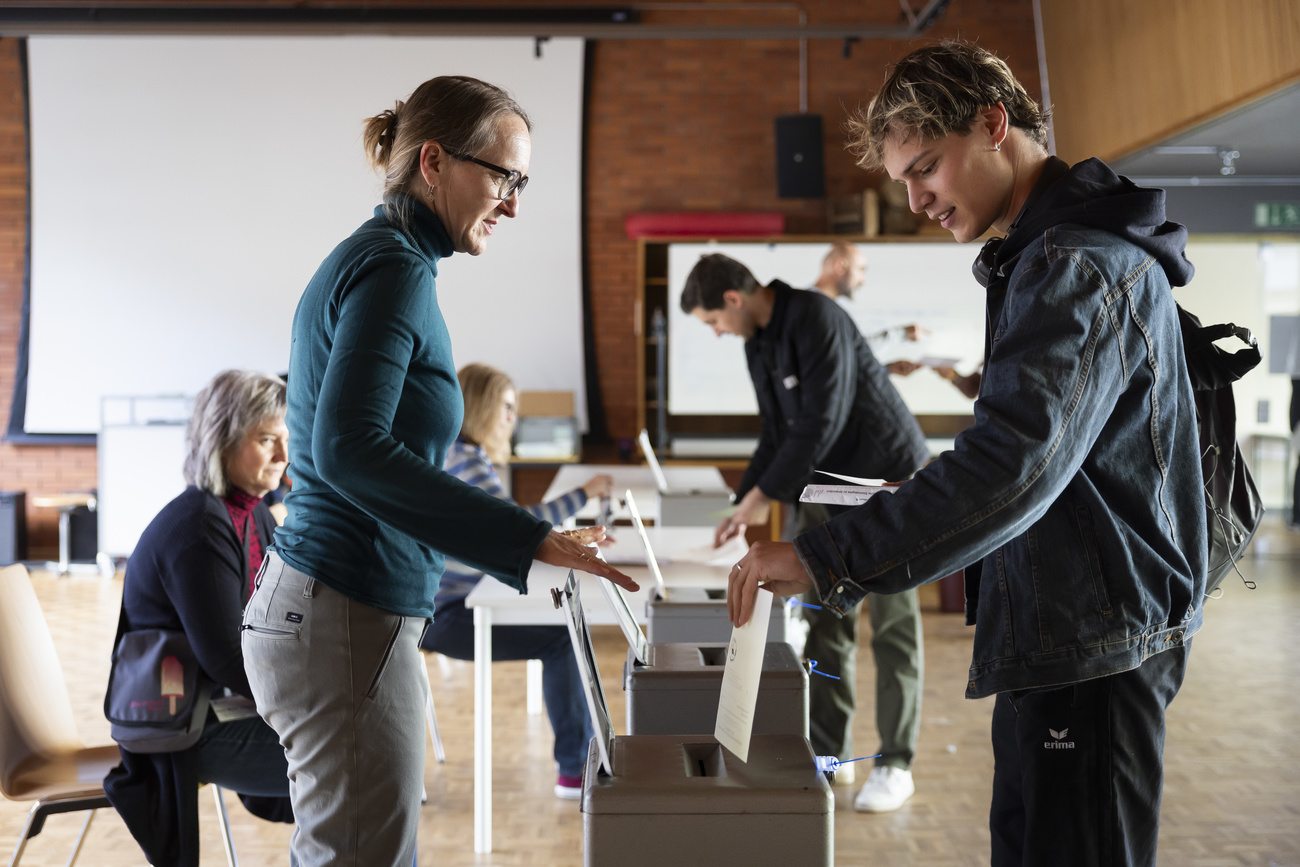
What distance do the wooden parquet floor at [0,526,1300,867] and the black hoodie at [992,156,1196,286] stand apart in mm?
1920

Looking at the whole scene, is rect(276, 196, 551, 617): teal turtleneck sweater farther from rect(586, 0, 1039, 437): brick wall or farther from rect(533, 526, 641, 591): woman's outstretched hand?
rect(586, 0, 1039, 437): brick wall

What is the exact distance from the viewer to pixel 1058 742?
1228 mm

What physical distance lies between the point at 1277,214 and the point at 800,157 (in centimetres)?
298

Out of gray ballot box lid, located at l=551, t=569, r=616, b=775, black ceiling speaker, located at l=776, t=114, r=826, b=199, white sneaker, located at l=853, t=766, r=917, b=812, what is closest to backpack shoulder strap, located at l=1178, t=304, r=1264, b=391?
gray ballot box lid, located at l=551, t=569, r=616, b=775

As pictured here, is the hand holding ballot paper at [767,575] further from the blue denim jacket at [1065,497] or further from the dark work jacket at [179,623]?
the dark work jacket at [179,623]

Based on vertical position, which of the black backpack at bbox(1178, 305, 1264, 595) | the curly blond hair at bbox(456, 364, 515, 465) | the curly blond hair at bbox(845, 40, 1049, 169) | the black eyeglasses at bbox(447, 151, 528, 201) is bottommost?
the black backpack at bbox(1178, 305, 1264, 595)

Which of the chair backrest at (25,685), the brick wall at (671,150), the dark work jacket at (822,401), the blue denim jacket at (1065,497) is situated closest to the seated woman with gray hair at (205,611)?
the chair backrest at (25,685)

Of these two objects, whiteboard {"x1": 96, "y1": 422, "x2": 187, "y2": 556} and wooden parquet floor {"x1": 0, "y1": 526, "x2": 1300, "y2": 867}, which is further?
whiteboard {"x1": 96, "y1": 422, "x2": 187, "y2": 556}

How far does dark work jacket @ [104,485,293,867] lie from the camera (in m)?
1.97

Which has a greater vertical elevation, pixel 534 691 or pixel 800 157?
pixel 800 157

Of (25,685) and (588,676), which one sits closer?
(588,676)

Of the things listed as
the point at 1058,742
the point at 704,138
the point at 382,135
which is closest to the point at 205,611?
the point at 382,135

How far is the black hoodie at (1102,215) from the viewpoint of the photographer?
1.20 metres

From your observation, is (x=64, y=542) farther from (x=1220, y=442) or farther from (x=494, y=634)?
(x=1220, y=442)
